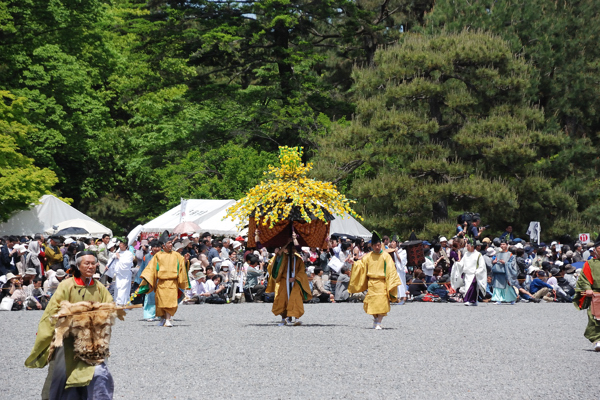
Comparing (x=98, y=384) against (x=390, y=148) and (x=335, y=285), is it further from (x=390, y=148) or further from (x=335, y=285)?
(x=390, y=148)

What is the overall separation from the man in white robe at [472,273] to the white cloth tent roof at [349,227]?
7964mm

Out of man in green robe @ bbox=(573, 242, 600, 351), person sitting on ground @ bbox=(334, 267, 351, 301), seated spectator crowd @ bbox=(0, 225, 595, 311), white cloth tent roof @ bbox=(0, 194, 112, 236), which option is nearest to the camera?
man in green robe @ bbox=(573, 242, 600, 351)

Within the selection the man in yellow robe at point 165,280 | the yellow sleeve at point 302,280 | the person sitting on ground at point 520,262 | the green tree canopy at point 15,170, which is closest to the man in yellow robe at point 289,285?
the yellow sleeve at point 302,280

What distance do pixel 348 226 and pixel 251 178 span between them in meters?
7.34

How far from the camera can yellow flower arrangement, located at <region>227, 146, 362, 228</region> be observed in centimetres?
1495

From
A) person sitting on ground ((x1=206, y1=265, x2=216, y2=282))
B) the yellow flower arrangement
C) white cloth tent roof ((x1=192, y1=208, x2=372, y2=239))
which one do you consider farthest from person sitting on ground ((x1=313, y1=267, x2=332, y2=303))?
white cloth tent roof ((x1=192, y1=208, x2=372, y2=239))

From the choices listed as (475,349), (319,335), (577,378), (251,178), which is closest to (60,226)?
(251,178)

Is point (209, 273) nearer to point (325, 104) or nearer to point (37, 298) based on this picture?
point (37, 298)

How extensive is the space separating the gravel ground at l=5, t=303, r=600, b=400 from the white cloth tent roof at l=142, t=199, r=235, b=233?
12.3 meters

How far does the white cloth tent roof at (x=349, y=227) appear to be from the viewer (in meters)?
28.7

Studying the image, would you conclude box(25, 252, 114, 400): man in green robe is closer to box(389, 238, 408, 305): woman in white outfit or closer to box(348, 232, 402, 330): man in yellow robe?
box(348, 232, 402, 330): man in yellow robe

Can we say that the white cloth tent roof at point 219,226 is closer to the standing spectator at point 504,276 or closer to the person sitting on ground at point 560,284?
the standing spectator at point 504,276

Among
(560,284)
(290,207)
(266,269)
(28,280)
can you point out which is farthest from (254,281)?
(560,284)

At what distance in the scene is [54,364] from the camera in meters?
6.34
